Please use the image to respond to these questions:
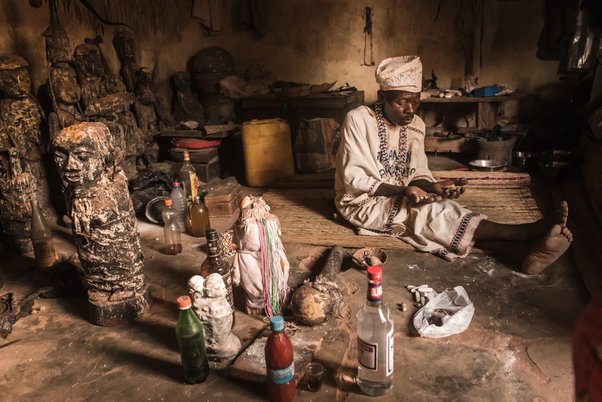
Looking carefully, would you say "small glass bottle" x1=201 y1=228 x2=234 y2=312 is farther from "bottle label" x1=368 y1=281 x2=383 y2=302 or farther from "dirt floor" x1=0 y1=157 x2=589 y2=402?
"bottle label" x1=368 y1=281 x2=383 y2=302

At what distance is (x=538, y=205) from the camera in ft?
15.1

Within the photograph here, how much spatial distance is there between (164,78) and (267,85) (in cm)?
145

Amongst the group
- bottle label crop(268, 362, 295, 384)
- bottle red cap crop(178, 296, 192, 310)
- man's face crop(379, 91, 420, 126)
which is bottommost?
bottle label crop(268, 362, 295, 384)

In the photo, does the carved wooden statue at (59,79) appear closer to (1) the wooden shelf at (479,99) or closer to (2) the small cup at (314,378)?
(2) the small cup at (314,378)

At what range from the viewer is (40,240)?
3732mm

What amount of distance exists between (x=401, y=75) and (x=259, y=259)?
1863mm

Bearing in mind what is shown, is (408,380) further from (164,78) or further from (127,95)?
(164,78)

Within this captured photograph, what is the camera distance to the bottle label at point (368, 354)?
215cm

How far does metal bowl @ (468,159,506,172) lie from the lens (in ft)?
18.1

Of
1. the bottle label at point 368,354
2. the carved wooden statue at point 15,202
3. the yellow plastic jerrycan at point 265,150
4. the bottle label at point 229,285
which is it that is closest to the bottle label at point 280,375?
the bottle label at point 368,354

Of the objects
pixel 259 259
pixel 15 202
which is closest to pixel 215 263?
pixel 259 259

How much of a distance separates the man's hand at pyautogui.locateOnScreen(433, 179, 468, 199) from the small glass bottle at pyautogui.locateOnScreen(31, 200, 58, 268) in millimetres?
3067

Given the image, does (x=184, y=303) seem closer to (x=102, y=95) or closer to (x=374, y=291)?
(x=374, y=291)

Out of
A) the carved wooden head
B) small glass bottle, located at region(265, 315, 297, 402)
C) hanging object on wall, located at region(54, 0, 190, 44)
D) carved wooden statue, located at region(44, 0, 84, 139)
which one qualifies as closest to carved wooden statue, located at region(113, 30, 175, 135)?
hanging object on wall, located at region(54, 0, 190, 44)
